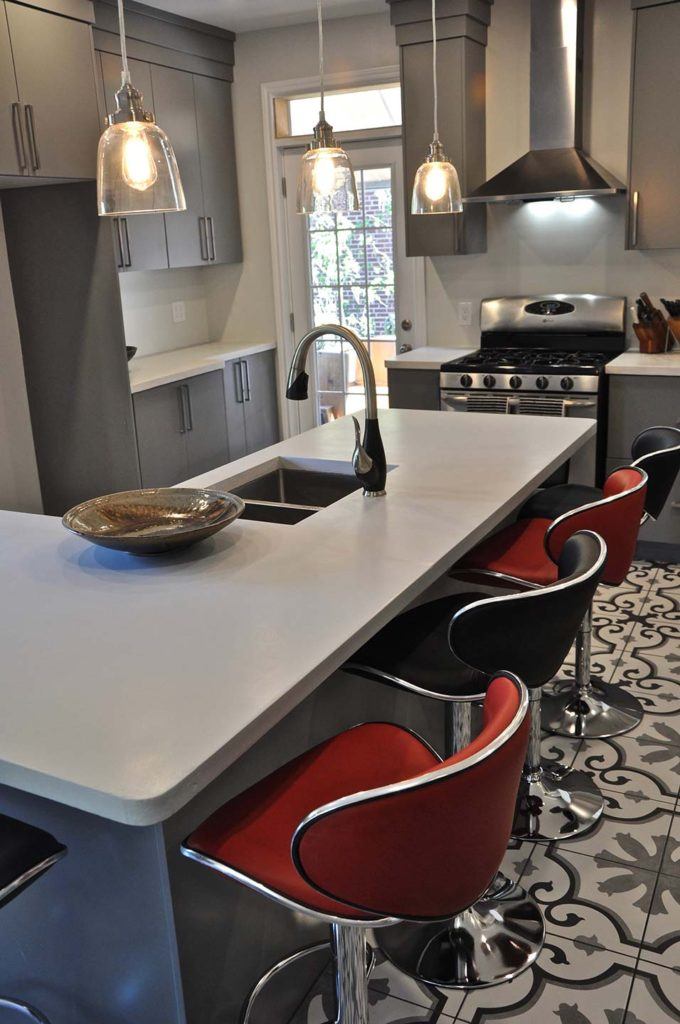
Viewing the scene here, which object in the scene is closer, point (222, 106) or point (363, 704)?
point (363, 704)

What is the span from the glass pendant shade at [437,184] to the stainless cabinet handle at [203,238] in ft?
9.01

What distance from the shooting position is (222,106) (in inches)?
213

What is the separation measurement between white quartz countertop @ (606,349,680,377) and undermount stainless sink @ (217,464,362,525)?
6.24ft

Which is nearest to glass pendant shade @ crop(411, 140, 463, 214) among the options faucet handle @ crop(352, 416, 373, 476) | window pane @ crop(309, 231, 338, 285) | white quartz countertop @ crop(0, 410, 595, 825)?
white quartz countertop @ crop(0, 410, 595, 825)

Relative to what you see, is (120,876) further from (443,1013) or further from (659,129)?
(659,129)

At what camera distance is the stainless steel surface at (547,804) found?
2.39 metres

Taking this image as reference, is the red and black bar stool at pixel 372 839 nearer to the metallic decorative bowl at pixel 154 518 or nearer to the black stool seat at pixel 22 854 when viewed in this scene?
the black stool seat at pixel 22 854

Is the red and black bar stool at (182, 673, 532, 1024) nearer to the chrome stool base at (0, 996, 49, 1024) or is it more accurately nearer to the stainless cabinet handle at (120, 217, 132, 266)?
the chrome stool base at (0, 996, 49, 1024)

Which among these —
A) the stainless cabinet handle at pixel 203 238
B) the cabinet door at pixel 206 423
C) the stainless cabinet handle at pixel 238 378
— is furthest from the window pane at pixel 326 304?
the cabinet door at pixel 206 423

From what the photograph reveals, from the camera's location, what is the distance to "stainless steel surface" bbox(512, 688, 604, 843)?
7.83 feet

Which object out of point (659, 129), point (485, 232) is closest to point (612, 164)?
point (659, 129)

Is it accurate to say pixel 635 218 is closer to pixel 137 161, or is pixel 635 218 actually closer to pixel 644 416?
pixel 644 416

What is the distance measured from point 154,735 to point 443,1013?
40.6 inches

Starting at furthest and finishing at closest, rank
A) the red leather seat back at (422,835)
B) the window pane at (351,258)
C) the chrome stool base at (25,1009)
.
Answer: the window pane at (351,258), the chrome stool base at (25,1009), the red leather seat back at (422,835)
